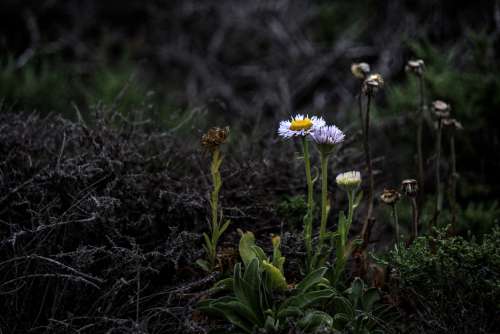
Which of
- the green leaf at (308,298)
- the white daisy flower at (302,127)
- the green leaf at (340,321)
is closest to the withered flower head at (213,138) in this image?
the white daisy flower at (302,127)

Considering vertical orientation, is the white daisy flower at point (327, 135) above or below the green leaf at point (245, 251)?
above

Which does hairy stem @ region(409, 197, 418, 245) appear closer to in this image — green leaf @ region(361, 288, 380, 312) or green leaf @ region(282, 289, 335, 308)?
green leaf @ region(361, 288, 380, 312)

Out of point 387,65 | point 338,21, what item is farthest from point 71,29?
point 387,65

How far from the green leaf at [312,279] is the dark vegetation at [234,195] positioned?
0.06m

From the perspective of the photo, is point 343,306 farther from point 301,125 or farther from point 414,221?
point 301,125

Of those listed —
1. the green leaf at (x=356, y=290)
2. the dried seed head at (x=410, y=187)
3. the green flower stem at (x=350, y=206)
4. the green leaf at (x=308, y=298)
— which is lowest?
the green leaf at (x=356, y=290)

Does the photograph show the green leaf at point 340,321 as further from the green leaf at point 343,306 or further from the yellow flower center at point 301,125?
the yellow flower center at point 301,125

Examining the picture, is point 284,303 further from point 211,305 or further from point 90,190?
point 90,190

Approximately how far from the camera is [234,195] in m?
2.14

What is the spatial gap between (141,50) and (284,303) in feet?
14.3

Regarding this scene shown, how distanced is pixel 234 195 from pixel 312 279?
62cm

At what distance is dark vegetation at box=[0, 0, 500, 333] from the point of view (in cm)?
161

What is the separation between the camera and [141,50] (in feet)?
18.0

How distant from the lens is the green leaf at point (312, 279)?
1604 mm
